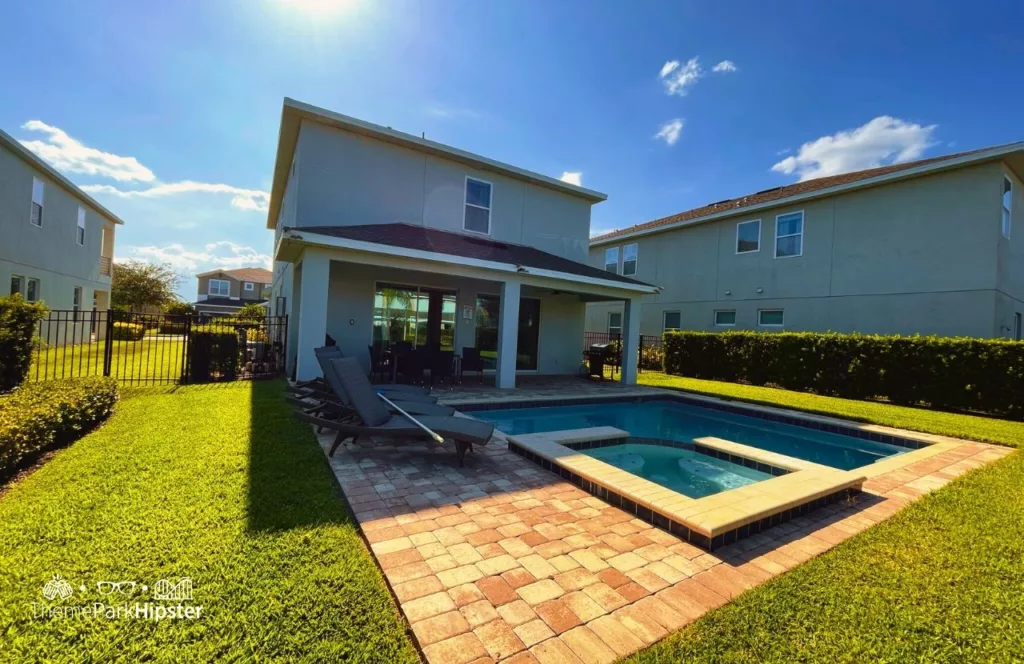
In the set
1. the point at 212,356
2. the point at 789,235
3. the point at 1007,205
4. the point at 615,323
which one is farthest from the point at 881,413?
the point at 212,356

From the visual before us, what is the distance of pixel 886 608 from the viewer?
2.70m

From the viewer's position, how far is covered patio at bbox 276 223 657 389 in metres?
9.33

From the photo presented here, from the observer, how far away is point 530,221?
50.2 ft

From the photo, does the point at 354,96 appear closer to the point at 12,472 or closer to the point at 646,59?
the point at 646,59

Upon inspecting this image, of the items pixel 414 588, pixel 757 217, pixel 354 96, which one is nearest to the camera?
pixel 414 588

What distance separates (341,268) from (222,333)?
3.39 meters

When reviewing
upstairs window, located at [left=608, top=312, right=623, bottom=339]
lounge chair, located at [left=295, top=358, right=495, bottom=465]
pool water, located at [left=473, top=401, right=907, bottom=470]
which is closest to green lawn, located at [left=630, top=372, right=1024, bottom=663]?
lounge chair, located at [left=295, top=358, right=495, bottom=465]

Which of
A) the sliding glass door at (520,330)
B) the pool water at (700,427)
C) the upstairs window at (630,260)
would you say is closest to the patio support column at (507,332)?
the pool water at (700,427)

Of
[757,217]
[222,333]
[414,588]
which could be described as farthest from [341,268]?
[757,217]

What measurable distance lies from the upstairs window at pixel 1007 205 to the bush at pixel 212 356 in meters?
22.7

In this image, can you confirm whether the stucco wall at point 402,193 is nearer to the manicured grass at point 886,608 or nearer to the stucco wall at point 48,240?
the manicured grass at point 886,608

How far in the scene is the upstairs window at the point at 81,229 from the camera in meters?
21.4

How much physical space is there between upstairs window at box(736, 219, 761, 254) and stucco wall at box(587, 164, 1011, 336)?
9.5 inches

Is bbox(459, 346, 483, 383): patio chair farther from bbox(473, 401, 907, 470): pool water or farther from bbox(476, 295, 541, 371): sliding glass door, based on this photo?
bbox(473, 401, 907, 470): pool water
